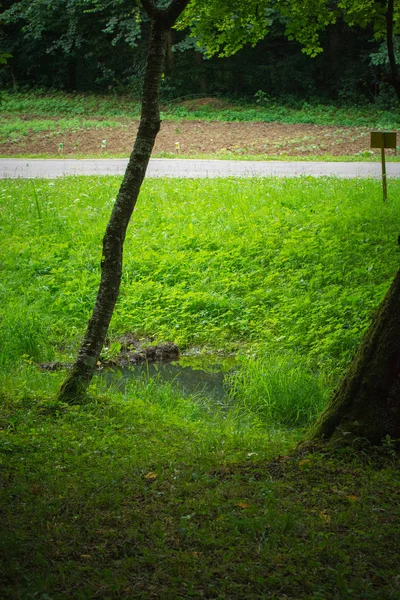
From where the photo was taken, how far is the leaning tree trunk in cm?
477

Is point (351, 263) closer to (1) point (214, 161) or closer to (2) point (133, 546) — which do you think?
(2) point (133, 546)

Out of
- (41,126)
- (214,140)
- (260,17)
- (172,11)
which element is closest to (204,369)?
(172,11)

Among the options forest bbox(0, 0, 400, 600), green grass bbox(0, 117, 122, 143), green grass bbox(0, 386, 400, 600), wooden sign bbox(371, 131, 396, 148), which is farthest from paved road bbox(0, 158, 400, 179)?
green grass bbox(0, 386, 400, 600)

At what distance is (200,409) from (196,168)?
40.7 ft

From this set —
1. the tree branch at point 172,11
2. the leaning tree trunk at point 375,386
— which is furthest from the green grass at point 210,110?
the leaning tree trunk at point 375,386

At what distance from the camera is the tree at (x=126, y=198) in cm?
602

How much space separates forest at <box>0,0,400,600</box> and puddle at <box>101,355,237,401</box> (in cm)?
4

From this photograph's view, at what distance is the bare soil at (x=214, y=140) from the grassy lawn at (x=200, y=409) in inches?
282

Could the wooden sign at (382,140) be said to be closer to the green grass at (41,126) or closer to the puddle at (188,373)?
the puddle at (188,373)

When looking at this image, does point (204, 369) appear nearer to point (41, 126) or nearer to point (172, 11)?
point (172, 11)

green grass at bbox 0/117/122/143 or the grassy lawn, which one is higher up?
green grass at bbox 0/117/122/143

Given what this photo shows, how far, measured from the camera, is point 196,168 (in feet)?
61.1

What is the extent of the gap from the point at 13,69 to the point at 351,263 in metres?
31.4

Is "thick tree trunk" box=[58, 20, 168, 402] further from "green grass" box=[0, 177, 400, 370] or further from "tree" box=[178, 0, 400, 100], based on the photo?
"tree" box=[178, 0, 400, 100]
